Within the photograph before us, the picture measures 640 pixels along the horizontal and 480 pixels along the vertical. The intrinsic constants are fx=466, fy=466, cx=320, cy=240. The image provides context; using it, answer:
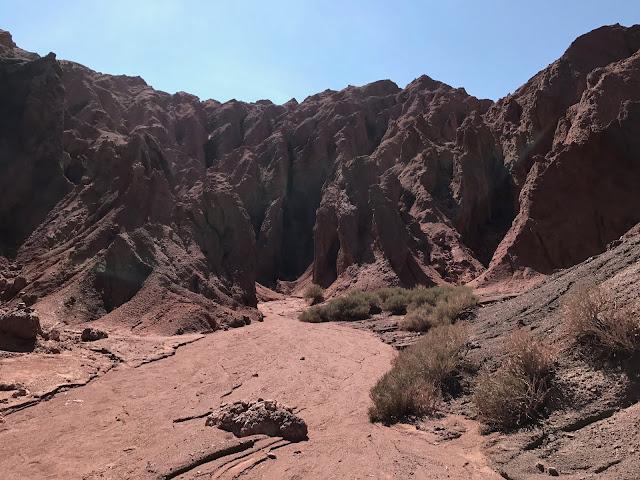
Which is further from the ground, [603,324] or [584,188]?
[584,188]

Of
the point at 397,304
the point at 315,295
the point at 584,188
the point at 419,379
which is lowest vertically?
the point at 397,304

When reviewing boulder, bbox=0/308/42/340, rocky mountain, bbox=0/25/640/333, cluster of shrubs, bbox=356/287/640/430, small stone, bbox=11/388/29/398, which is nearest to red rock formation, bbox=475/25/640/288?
rocky mountain, bbox=0/25/640/333

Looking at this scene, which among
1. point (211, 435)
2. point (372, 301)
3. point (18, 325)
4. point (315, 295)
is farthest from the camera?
point (315, 295)

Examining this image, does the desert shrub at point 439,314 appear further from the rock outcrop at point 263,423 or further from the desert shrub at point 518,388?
the rock outcrop at point 263,423

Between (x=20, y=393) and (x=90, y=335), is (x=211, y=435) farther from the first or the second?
(x=90, y=335)

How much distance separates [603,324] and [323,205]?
107 ft

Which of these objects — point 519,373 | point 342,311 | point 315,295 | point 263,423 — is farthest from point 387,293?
point 263,423

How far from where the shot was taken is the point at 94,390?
780 cm

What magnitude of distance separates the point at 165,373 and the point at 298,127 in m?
48.3

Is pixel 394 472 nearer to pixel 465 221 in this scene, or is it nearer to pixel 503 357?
pixel 503 357

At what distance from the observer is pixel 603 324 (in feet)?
18.0

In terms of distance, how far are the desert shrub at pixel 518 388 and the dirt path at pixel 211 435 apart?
38 cm

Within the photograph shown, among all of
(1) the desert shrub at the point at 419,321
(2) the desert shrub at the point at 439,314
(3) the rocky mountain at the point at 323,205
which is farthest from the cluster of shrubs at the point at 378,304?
(3) the rocky mountain at the point at 323,205

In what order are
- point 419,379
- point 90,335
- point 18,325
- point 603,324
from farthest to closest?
point 90,335 → point 18,325 → point 419,379 → point 603,324
